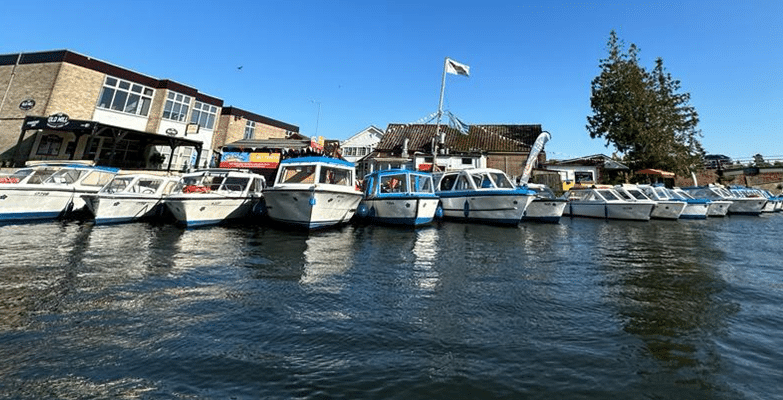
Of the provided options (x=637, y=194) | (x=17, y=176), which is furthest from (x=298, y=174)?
(x=637, y=194)

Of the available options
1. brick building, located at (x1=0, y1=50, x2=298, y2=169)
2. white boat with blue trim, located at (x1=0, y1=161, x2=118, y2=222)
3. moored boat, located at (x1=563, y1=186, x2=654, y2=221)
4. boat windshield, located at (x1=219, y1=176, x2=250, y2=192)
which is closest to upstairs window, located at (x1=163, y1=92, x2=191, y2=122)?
brick building, located at (x1=0, y1=50, x2=298, y2=169)

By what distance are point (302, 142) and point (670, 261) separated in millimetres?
24610

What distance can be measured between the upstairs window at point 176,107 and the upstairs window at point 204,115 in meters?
1.02

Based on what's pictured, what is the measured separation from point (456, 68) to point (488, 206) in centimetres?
1581

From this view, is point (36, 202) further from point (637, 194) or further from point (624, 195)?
point (637, 194)

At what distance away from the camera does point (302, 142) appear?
27.7m

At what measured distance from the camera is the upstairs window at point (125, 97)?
998 inches

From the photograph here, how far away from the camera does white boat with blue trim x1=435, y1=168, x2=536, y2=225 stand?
54.2 ft

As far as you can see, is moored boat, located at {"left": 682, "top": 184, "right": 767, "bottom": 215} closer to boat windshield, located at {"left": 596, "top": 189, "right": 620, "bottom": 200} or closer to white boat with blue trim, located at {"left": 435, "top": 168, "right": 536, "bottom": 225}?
boat windshield, located at {"left": 596, "top": 189, "right": 620, "bottom": 200}

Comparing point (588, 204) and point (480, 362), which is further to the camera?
point (588, 204)

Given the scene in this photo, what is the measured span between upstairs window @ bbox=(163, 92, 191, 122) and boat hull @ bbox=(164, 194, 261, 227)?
18.8 m

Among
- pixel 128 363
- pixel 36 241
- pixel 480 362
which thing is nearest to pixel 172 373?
pixel 128 363

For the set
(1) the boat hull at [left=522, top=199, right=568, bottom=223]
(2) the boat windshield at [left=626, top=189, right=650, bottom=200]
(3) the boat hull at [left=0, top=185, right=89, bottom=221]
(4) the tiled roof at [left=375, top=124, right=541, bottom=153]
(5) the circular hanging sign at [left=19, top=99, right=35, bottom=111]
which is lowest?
(3) the boat hull at [left=0, top=185, right=89, bottom=221]

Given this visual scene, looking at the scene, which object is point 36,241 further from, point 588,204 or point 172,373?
point 588,204
